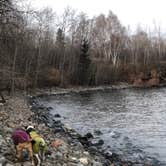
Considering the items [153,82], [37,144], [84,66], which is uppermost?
[84,66]

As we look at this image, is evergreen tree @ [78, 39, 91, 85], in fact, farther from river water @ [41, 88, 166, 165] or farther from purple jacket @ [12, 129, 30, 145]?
purple jacket @ [12, 129, 30, 145]

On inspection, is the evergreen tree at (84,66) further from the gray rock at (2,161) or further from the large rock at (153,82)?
the gray rock at (2,161)

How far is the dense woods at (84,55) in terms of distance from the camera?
6688 cm

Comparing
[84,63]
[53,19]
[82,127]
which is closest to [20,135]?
[82,127]

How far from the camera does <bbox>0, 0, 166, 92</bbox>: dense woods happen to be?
219ft

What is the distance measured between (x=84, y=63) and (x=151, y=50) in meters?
34.8

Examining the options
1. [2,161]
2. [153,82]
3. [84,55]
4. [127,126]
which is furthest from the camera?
[153,82]

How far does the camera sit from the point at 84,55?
77062 millimetres

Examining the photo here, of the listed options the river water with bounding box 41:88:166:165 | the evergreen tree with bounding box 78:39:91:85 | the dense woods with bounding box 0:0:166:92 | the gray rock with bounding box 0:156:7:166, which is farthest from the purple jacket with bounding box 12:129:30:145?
the evergreen tree with bounding box 78:39:91:85

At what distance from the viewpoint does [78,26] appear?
88.1 m

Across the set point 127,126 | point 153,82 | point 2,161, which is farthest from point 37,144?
point 153,82

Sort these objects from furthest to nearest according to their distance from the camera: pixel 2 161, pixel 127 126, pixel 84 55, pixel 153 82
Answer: pixel 153 82, pixel 84 55, pixel 127 126, pixel 2 161

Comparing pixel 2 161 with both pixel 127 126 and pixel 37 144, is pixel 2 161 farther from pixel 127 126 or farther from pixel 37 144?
pixel 127 126

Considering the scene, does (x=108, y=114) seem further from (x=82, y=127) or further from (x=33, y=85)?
(x=33, y=85)
